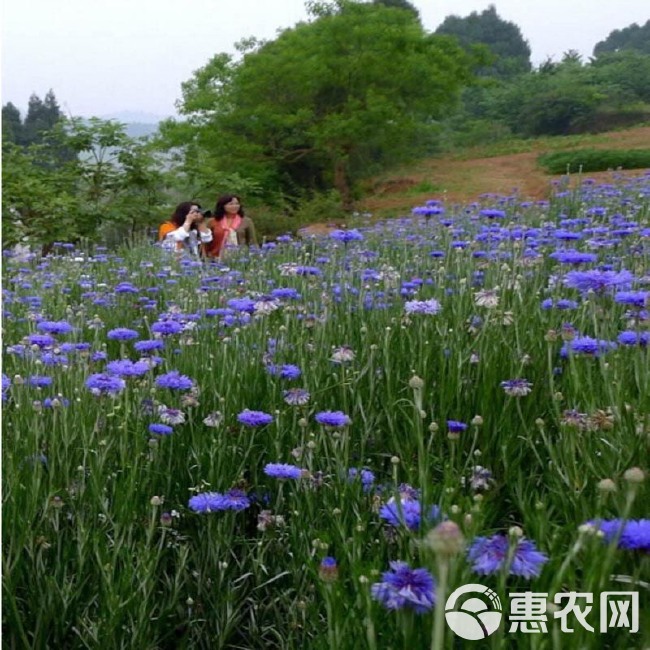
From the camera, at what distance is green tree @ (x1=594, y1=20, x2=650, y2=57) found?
13883mm

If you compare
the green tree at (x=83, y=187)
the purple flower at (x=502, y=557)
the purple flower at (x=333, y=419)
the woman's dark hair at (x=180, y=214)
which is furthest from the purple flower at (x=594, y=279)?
the green tree at (x=83, y=187)

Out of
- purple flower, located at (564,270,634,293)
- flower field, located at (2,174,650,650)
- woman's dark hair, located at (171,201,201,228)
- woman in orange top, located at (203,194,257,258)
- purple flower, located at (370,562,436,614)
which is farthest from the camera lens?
woman in orange top, located at (203,194,257,258)

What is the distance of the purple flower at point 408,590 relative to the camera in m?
0.81

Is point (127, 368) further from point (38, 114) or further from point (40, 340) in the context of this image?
point (38, 114)

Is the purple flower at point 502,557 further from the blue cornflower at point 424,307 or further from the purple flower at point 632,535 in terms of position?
the blue cornflower at point 424,307

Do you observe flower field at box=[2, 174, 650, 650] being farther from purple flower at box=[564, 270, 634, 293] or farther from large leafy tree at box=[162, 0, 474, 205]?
large leafy tree at box=[162, 0, 474, 205]

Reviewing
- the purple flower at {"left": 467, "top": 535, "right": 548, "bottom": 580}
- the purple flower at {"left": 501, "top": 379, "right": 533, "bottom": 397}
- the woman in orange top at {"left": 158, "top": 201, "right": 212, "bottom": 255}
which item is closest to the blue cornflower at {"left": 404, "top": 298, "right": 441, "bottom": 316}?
the purple flower at {"left": 501, "top": 379, "right": 533, "bottom": 397}

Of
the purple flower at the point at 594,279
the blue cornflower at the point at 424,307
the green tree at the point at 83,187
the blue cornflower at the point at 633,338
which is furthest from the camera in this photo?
the green tree at the point at 83,187

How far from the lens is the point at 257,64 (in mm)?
11445

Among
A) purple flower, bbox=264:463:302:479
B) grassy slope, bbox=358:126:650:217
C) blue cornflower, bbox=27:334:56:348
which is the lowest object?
purple flower, bbox=264:463:302:479

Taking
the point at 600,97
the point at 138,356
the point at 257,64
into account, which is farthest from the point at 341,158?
the point at 138,356

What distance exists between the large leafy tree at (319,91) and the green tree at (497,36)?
11.4ft

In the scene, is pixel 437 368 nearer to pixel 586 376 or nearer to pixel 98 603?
pixel 586 376

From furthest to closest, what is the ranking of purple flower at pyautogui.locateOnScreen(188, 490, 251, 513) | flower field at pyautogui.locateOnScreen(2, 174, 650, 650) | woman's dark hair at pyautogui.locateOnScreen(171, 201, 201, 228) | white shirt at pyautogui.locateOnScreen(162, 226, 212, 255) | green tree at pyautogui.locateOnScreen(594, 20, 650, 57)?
green tree at pyautogui.locateOnScreen(594, 20, 650, 57) → woman's dark hair at pyautogui.locateOnScreen(171, 201, 201, 228) → white shirt at pyautogui.locateOnScreen(162, 226, 212, 255) → purple flower at pyautogui.locateOnScreen(188, 490, 251, 513) → flower field at pyautogui.locateOnScreen(2, 174, 650, 650)
